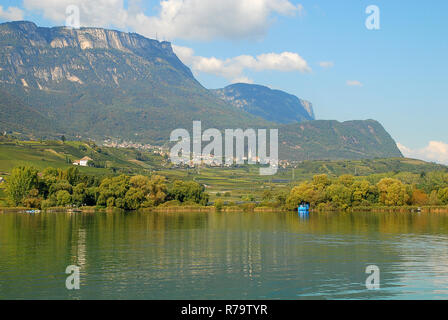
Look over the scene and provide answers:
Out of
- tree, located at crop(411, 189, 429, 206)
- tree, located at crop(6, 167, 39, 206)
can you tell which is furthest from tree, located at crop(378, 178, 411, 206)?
tree, located at crop(6, 167, 39, 206)

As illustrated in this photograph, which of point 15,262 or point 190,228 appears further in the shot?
point 190,228

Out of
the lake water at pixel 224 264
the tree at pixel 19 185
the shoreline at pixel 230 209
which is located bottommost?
the lake water at pixel 224 264

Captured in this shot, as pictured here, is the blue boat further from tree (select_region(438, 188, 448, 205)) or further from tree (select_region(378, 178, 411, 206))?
tree (select_region(438, 188, 448, 205))

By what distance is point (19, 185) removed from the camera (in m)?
105

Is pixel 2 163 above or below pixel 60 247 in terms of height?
above

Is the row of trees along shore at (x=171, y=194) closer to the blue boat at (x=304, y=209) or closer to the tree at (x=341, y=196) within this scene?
the tree at (x=341, y=196)

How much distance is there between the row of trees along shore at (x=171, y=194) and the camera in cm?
10381

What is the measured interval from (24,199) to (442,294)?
313ft

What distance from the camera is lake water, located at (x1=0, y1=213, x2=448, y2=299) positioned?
81.9 ft

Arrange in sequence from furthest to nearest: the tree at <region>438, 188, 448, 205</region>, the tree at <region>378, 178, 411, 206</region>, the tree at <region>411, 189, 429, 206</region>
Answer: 1. the tree at <region>411, 189, 429, 206</region>
2. the tree at <region>378, 178, 411, 206</region>
3. the tree at <region>438, 188, 448, 205</region>

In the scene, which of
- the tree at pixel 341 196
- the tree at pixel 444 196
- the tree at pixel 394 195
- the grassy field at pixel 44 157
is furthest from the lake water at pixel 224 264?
the grassy field at pixel 44 157

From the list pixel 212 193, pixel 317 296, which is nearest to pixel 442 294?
pixel 317 296
